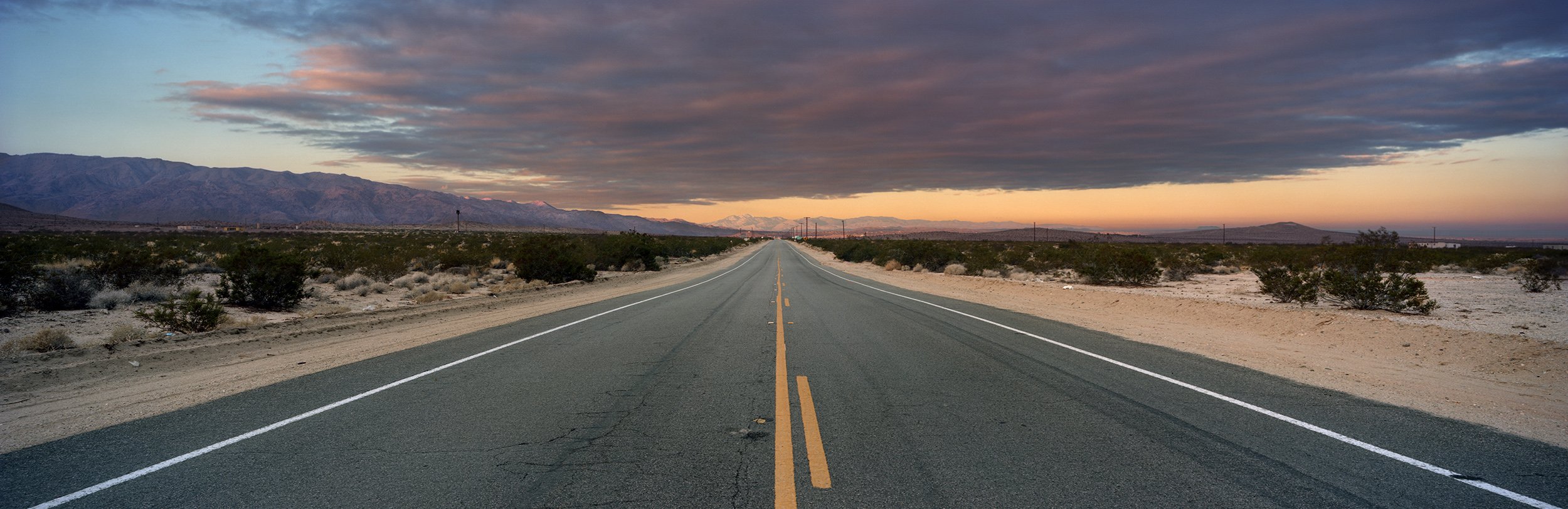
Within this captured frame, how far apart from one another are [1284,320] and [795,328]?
10.8 meters

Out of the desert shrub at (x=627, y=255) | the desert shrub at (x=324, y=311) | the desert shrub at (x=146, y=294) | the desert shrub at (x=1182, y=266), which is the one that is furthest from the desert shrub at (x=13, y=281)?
the desert shrub at (x=1182, y=266)

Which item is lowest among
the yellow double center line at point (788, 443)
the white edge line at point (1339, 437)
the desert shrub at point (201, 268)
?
→ the white edge line at point (1339, 437)

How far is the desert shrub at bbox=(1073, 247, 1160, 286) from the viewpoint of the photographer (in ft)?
90.5

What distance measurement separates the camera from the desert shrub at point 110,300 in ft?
50.5

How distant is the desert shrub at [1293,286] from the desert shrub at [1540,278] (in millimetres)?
6785

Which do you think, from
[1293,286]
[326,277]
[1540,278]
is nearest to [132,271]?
[326,277]

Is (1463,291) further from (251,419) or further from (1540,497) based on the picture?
(251,419)

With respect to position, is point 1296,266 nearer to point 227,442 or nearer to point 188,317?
point 227,442

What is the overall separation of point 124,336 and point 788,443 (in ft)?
43.2

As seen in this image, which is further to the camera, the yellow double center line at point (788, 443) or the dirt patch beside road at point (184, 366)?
the dirt patch beside road at point (184, 366)

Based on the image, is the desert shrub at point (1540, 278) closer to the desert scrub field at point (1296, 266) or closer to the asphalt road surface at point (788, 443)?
the desert scrub field at point (1296, 266)

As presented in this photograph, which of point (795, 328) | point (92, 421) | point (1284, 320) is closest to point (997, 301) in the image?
point (1284, 320)

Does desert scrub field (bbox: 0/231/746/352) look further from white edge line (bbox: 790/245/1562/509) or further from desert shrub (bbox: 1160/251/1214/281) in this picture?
desert shrub (bbox: 1160/251/1214/281)

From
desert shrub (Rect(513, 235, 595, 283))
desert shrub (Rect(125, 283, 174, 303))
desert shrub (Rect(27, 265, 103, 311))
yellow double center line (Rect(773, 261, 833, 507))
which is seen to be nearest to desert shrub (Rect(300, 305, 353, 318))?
desert shrub (Rect(125, 283, 174, 303))
